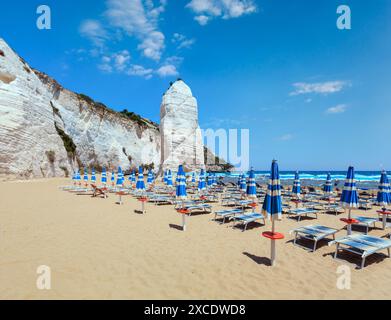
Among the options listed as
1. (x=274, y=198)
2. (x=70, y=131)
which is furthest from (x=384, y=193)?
(x=70, y=131)

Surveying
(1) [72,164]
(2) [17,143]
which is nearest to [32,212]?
(2) [17,143]

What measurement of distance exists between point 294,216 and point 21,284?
36.1 ft

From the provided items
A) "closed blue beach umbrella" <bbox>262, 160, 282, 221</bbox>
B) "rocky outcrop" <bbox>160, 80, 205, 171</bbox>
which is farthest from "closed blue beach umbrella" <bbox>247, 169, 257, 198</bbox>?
"rocky outcrop" <bbox>160, 80, 205, 171</bbox>

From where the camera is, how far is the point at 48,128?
27844mm

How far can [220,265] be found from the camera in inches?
203

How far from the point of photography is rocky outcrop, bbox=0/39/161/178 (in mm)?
23094

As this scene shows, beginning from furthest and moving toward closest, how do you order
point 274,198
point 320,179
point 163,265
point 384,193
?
point 320,179 < point 384,193 < point 274,198 < point 163,265

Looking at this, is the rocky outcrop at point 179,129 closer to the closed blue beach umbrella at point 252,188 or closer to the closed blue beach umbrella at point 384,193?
the closed blue beach umbrella at point 252,188

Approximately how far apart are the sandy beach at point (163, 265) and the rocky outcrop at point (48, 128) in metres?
19.2

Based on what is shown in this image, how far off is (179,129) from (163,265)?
3068cm

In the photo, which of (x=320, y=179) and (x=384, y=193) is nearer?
Answer: (x=384, y=193)

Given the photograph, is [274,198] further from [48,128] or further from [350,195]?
[48,128]

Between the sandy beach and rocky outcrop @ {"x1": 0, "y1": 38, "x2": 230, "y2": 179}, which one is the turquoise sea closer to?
rocky outcrop @ {"x1": 0, "y1": 38, "x2": 230, "y2": 179}
